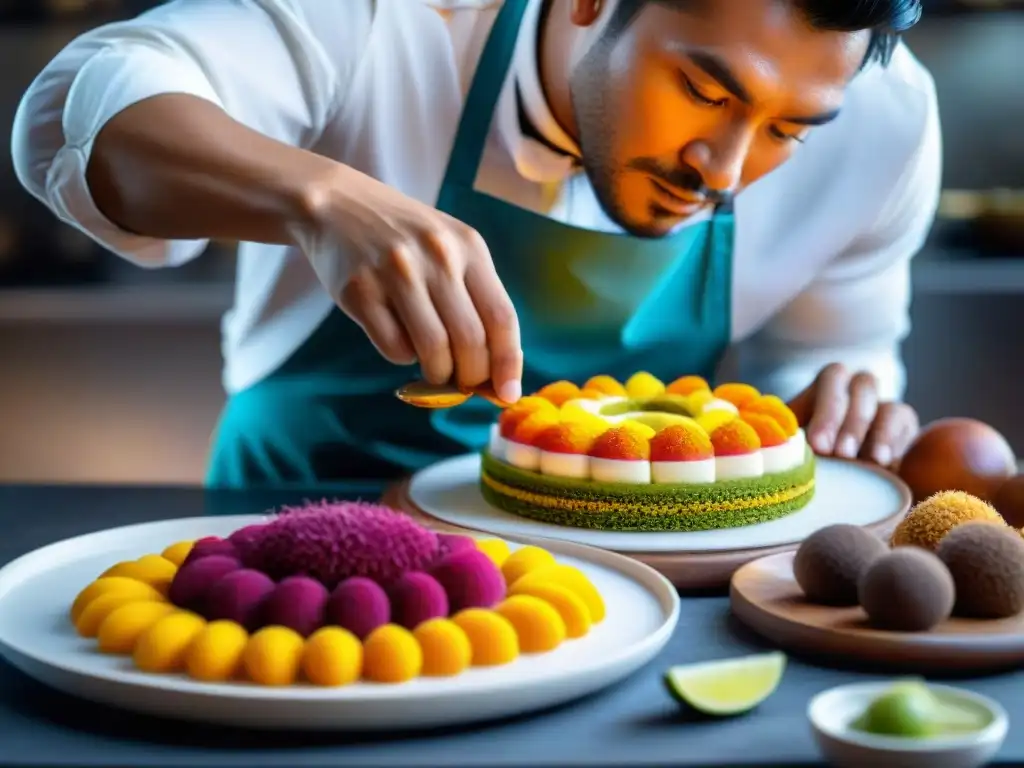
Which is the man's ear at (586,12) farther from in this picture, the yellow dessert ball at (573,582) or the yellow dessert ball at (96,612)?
the yellow dessert ball at (96,612)

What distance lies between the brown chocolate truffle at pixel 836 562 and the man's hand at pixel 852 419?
0.58 metres

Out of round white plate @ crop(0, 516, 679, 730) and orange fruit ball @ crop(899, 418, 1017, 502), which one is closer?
round white plate @ crop(0, 516, 679, 730)

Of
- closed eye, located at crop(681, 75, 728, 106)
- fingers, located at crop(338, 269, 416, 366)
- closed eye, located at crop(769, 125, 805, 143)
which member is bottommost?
fingers, located at crop(338, 269, 416, 366)

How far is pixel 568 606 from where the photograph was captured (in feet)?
3.15

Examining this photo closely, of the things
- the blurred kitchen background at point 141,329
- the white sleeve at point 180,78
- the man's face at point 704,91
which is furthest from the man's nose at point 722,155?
the blurred kitchen background at point 141,329

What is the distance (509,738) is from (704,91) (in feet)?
2.79

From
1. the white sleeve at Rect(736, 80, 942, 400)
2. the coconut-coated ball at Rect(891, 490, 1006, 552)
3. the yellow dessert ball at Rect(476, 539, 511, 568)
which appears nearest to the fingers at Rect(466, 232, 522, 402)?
the yellow dessert ball at Rect(476, 539, 511, 568)

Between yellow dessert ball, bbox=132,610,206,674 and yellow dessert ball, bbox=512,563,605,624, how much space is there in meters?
0.24

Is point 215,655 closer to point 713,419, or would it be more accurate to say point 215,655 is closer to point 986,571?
point 986,571

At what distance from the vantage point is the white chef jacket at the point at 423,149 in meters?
1.47

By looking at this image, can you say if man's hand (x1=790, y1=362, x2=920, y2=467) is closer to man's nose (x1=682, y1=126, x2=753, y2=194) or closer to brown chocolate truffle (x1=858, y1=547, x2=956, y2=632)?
man's nose (x1=682, y1=126, x2=753, y2=194)

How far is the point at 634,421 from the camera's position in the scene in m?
1.44

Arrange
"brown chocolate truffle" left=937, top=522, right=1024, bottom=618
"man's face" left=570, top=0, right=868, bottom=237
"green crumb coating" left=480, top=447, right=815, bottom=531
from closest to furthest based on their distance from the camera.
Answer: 1. "brown chocolate truffle" left=937, top=522, right=1024, bottom=618
2. "green crumb coating" left=480, top=447, right=815, bottom=531
3. "man's face" left=570, top=0, right=868, bottom=237

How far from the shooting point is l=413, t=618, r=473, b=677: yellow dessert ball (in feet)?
2.87
